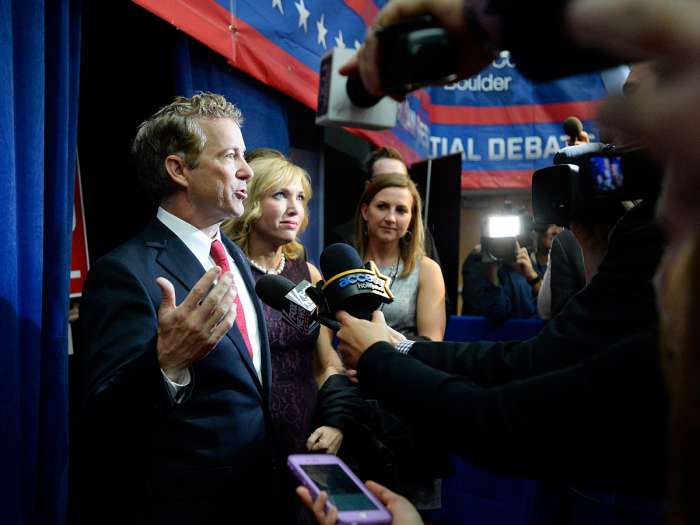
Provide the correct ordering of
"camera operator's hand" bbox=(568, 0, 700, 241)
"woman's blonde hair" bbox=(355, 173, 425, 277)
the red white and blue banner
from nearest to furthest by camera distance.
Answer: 1. "camera operator's hand" bbox=(568, 0, 700, 241)
2. "woman's blonde hair" bbox=(355, 173, 425, 277)
3. the red white and blue banner

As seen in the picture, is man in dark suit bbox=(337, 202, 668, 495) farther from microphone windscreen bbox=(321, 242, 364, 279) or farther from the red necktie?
the red necktie

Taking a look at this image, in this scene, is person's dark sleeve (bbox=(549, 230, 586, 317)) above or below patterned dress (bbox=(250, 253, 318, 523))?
above

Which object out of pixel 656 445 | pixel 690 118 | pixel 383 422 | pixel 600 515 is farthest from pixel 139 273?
pixel 600 515

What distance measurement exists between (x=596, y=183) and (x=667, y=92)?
0.58m

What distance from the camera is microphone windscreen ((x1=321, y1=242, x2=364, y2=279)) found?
130 cm

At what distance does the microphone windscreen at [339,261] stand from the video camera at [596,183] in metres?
0.46

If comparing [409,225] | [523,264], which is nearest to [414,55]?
[409,225]

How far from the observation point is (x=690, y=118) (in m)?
0.47

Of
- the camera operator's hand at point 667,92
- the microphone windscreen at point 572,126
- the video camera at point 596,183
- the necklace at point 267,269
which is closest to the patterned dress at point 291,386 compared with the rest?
the necklace at point 267,269

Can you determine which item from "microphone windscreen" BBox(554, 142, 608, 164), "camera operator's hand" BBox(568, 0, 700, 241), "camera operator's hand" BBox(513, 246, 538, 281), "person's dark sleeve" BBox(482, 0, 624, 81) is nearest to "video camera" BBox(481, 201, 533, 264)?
"camera operator's hand" BBox(513, 246, 538, 281)

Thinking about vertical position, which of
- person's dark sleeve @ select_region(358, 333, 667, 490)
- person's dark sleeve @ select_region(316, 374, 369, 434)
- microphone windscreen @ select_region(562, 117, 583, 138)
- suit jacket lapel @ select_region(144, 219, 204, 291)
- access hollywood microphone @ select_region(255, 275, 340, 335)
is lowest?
person's dark sleeve @ select_region(316, 374, 369, 434)

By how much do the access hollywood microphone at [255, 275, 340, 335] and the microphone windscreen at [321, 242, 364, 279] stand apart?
0.06 meters

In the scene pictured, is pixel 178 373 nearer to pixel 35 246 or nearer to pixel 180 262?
pixel 180 262

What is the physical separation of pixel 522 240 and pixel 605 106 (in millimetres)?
2754
